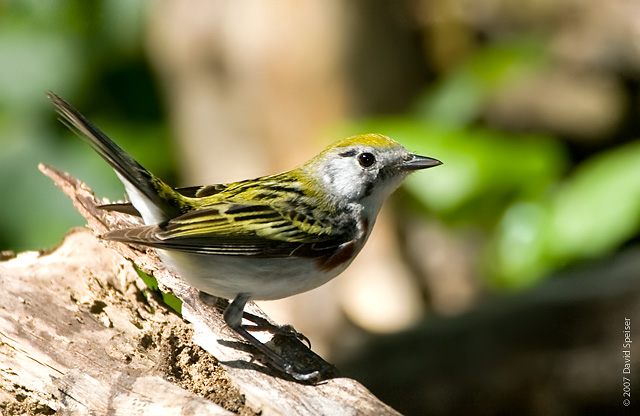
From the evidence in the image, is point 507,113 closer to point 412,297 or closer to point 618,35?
point 618,35

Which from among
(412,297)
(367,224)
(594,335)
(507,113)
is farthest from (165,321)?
(507,113)

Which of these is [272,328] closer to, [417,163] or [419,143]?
[417,163]

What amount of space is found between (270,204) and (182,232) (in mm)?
592

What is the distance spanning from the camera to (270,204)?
440cm

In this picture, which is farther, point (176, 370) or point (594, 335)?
point (594, 335)

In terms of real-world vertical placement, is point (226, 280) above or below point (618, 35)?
below

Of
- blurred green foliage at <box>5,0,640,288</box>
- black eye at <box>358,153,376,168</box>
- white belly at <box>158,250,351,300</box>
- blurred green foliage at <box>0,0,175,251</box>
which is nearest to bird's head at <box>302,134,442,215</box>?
black eye at <box>358,153,376,168</box>

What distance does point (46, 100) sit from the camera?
26.6ft

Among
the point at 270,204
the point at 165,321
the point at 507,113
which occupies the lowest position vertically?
the point at 165,321

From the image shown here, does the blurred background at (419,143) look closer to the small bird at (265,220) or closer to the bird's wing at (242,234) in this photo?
the small bird at (265,220)

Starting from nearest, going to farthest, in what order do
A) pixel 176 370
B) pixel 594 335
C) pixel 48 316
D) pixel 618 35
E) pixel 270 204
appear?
1. pixel 176 370
2. pixel 48 316
3. pixel 270 204
4. pixel 594 335
5. pixel 618 35

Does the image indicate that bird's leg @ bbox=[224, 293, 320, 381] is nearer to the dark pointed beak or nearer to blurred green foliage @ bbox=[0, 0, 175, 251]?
the dark pointed beak

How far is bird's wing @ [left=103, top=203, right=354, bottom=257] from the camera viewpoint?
388cm

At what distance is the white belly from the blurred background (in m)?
2.63
